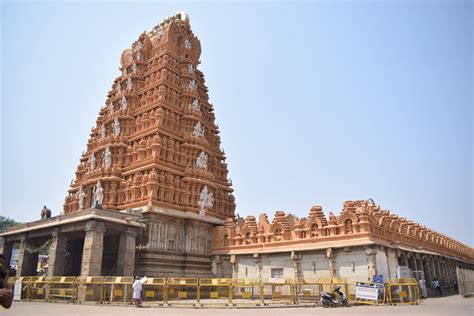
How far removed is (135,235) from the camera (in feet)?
79.5

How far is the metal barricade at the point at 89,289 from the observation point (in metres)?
19.9

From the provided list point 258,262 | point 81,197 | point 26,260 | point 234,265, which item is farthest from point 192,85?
point 26,260

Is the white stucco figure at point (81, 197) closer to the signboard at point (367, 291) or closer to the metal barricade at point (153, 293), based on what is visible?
the metal barricade at point (153, 293)

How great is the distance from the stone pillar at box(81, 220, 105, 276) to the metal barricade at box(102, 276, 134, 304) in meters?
1.51

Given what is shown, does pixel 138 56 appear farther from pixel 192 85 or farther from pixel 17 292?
pixel 17 292

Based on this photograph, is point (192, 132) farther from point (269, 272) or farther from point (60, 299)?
point (60, 299)

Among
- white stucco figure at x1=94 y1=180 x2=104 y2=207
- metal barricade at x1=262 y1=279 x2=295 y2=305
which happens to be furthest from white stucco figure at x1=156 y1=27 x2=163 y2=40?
metal barricade at x1=262 y1=279 x2=295 y2=305

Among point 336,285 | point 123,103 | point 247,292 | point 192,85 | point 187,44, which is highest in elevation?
point 187,44

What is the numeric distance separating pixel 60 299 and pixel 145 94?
19607 mm

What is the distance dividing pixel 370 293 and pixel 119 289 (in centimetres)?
1311

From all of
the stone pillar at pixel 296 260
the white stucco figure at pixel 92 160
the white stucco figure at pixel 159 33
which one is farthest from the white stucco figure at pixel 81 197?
the stone pillar at pixel 296 260

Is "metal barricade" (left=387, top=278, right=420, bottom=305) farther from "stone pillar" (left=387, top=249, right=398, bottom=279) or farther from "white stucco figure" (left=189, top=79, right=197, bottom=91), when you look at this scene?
"white stucco figure" (left=189, top=79, right=197, bottom=91)

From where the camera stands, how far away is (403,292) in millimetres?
18812

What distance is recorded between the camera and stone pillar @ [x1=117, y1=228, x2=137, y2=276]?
22984mm
